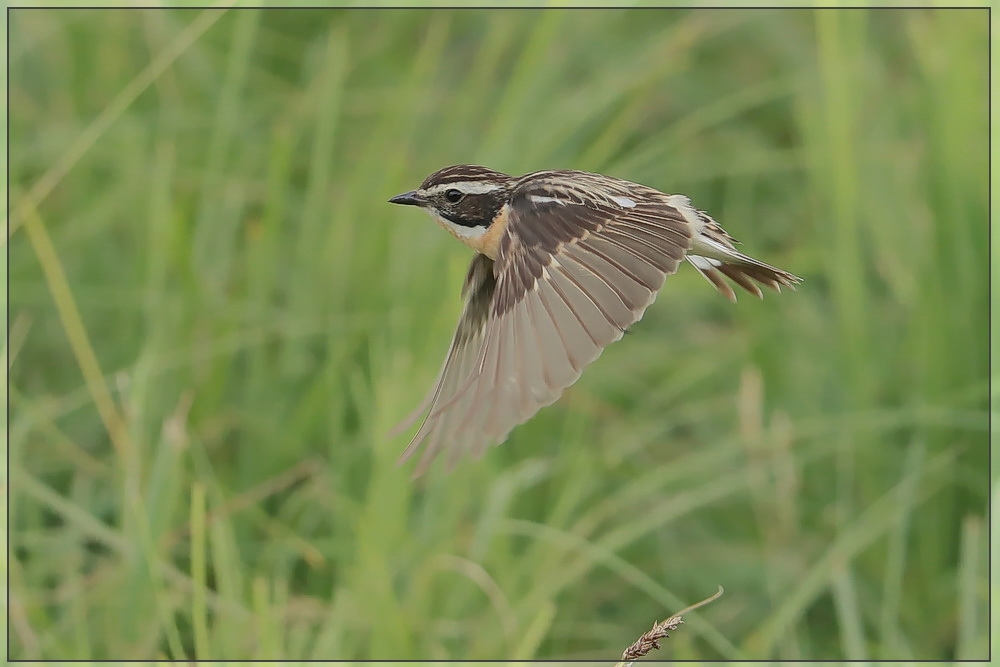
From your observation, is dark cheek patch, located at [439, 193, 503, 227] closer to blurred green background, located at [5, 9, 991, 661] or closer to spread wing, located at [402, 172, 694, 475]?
spread wing, located at [402, 172, 694, 475]

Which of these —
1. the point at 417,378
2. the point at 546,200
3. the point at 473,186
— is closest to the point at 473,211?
the point at 473,186

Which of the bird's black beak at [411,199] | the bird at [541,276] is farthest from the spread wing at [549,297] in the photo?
the bird's black beak at [411,199]

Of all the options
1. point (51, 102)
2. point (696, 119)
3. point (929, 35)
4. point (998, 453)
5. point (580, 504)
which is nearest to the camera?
point (998, 453)

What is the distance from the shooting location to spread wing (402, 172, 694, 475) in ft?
8.42

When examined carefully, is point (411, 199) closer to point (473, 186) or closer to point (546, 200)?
point (473, 186)

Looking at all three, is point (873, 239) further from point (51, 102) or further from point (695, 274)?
point (51, 102)

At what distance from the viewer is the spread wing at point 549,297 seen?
257 centimetres

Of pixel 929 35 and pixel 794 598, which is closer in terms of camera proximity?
pixel 794 598

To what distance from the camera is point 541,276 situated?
9.95ft

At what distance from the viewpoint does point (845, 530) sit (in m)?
4.62

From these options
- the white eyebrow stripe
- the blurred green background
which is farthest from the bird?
the blurred green background

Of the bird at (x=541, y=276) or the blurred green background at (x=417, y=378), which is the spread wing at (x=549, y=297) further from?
the blurred green background at (x=417, y=378)

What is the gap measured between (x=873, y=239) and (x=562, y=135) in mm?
1107

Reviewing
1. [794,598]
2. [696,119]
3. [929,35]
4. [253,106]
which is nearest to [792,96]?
[696,119]
